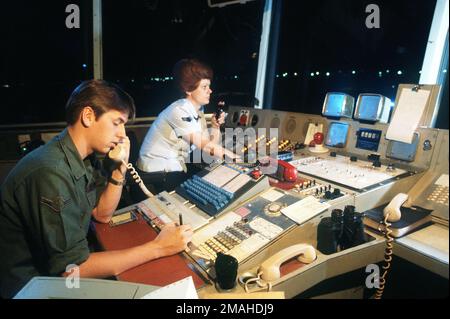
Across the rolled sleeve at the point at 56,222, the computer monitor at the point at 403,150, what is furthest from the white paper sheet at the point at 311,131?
the rolled sleeve at the point at 56,222

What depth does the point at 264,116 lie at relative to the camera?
264 cm

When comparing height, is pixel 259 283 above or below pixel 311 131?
below

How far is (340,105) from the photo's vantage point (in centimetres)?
201

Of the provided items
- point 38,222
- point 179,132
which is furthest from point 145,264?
point 179,132

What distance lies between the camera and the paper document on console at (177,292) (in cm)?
79

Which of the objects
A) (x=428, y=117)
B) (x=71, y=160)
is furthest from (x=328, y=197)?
(x=71, y=160)

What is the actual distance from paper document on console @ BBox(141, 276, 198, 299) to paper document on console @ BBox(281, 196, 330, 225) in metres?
0.47

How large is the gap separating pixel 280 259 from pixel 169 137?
144cm

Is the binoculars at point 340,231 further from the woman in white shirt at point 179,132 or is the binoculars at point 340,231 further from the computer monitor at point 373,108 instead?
the woman in white shirt at point 179,132

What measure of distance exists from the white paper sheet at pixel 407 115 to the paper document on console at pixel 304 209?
0.70 metres

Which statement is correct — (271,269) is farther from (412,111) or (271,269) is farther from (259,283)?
(412,111)

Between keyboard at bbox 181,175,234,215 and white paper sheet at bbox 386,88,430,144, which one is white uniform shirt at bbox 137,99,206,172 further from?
white paper sheet at bbox 386,88,430,144
